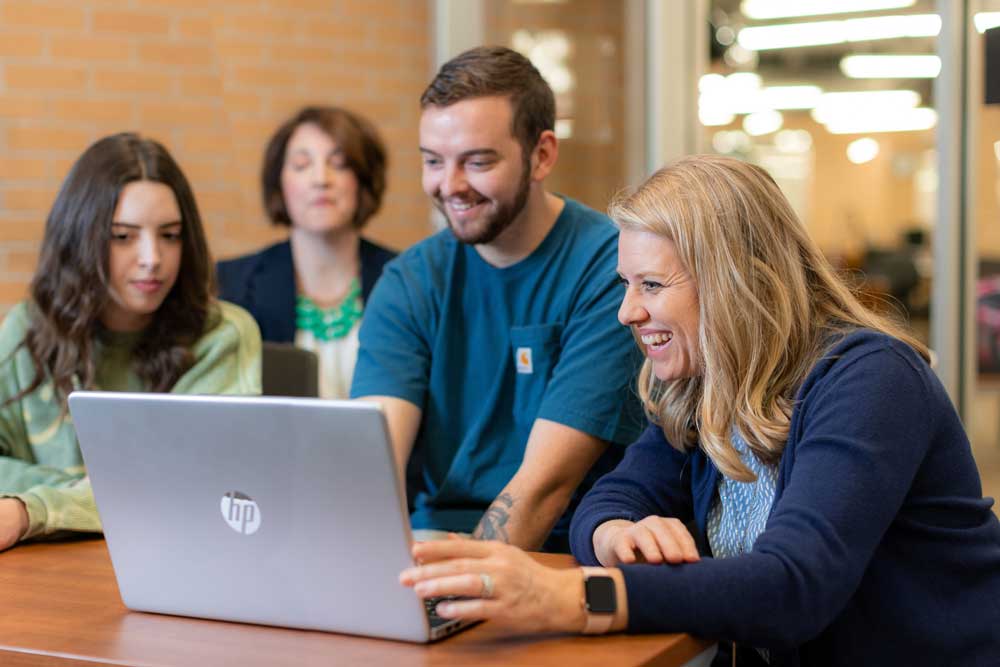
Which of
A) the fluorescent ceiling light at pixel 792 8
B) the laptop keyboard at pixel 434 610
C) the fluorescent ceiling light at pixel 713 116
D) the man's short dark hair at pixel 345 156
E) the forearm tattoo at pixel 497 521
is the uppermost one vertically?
the fluorescent ceiling light at pixel 792 8

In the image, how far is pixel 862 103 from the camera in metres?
11.9

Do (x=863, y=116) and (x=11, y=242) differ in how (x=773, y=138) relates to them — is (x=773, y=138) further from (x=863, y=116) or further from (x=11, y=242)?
(x=11, y=242)

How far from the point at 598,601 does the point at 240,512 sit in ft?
1.31

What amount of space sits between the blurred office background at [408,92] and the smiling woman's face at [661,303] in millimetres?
1761

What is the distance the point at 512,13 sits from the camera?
14.6 feet

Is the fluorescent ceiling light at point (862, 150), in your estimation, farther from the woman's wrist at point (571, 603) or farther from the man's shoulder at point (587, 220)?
the woman's wrist at point (571, 603)

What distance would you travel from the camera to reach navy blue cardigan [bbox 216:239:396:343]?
A: 10.5 feet

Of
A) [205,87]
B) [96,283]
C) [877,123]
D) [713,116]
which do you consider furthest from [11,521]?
[877,123]

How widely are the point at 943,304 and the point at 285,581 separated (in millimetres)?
2837

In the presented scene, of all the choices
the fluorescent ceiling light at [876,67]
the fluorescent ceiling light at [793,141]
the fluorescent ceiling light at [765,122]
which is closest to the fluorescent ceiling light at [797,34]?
the fluorescent ceiling light at [876,67]

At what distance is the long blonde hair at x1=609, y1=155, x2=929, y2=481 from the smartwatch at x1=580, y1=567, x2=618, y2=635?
330 millimetres

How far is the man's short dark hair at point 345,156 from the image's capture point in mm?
3377

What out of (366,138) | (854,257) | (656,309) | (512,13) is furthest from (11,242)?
(854,257)

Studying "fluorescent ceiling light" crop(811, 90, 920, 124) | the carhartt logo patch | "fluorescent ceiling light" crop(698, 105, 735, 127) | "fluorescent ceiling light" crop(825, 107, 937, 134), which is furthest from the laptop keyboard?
"fluorescent ceiling light" crop(825, 107, 937, 134)
